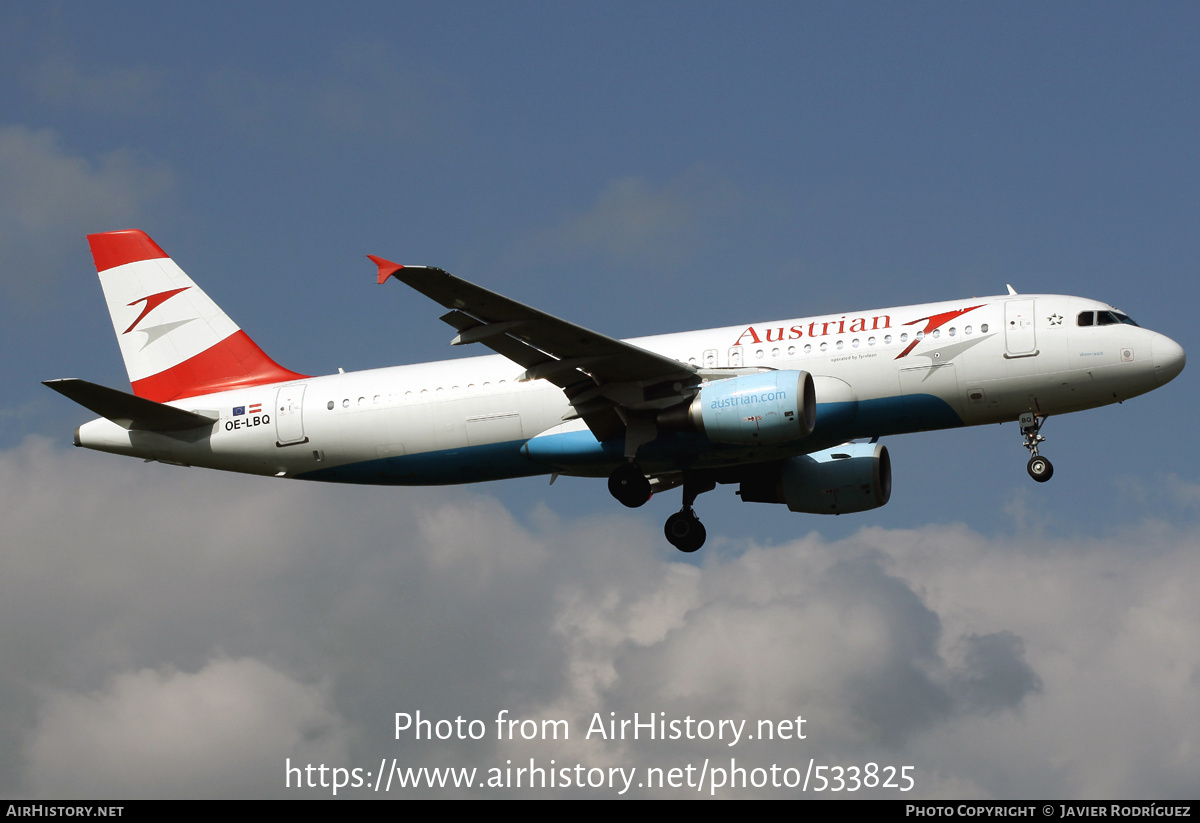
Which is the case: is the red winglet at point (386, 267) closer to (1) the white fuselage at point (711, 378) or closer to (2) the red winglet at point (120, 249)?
(1) the white fuselage at point (711, 378)

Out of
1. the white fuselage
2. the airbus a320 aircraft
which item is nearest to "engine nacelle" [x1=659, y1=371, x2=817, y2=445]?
the airbus a320 aircraft

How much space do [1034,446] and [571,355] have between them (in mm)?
11122

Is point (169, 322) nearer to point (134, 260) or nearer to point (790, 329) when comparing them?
point (134, 260)

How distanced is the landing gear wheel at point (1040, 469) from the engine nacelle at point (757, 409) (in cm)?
547

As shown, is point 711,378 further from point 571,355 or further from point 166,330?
point 166,330

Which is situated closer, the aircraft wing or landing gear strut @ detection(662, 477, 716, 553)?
the aircraft wing

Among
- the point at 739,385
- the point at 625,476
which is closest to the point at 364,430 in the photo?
the point at 625,476

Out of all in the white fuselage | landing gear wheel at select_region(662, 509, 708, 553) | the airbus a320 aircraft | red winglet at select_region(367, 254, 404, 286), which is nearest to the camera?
red winglet at select_region(367, 254, 404, 286)

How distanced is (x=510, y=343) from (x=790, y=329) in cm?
697

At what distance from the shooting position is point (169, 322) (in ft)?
129

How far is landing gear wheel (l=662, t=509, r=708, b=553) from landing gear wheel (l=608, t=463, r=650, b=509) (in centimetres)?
356

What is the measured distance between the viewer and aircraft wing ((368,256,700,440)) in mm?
29234

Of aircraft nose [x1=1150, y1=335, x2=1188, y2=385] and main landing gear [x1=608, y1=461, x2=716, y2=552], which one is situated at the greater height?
aircraft nose [x1=1150, y1=335, x2=1188, y2=385]

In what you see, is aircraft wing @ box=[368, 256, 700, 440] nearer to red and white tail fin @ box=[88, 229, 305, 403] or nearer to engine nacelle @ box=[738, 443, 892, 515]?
engine nacelle @ box=[738, 443, 892, 515]
